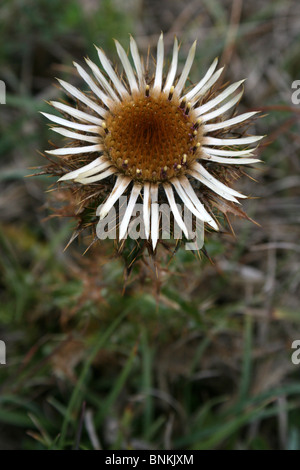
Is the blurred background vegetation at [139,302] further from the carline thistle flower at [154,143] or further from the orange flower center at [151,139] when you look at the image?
the orange flower center at [151,139]

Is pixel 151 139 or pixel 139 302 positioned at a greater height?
pixel 151 139

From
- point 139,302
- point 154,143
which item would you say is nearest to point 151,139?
point 154,143

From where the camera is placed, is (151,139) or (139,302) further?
(139,302)

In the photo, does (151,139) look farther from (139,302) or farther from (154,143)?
(139,302)

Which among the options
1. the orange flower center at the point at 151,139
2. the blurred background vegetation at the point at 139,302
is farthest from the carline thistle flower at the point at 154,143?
the blurred background vegetation at the point at 139,302
